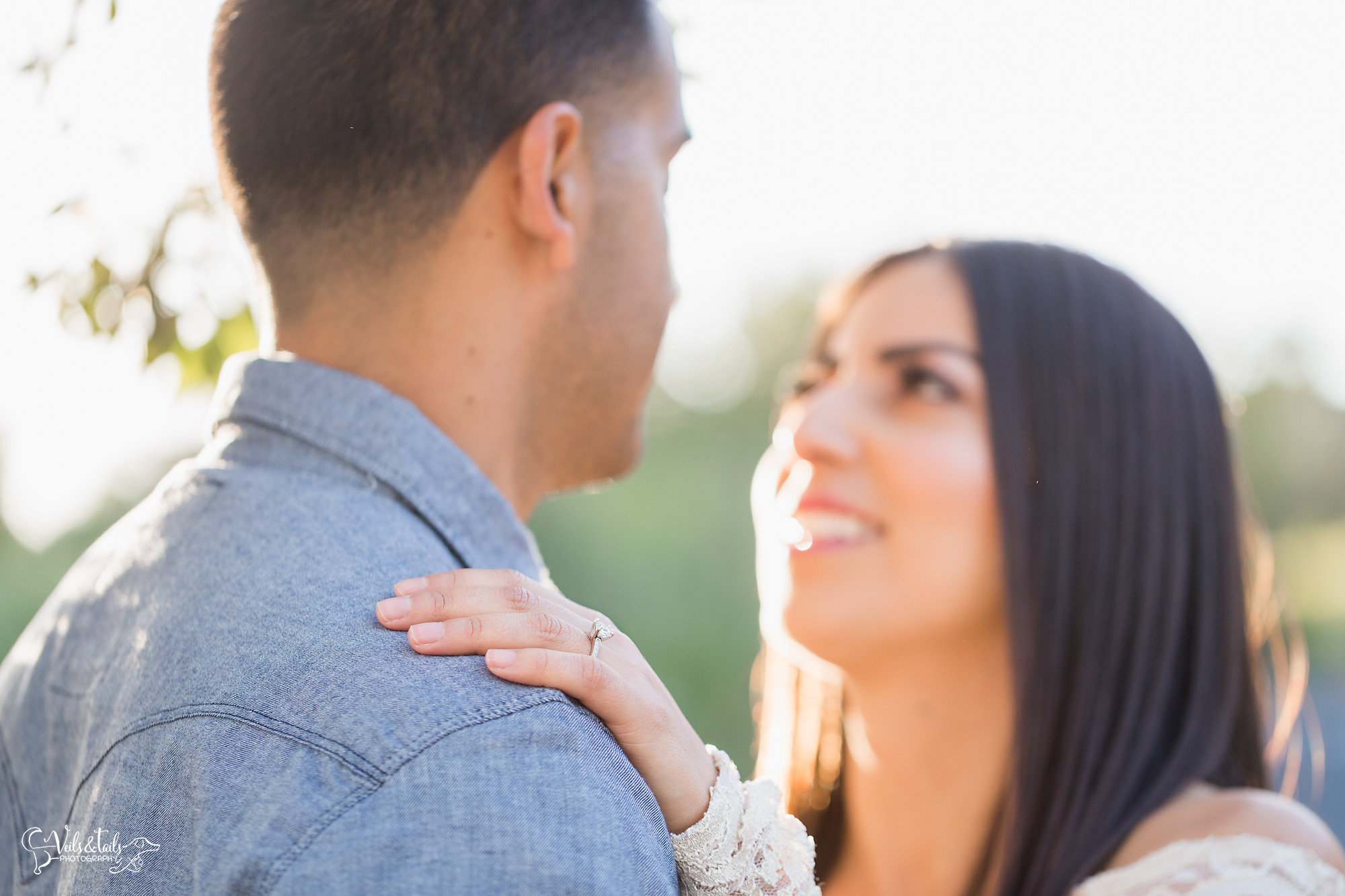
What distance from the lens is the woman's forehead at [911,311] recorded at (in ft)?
9.24

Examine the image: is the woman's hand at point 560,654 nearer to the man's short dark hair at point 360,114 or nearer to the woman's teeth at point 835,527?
the man's short dark hair at point 360,114

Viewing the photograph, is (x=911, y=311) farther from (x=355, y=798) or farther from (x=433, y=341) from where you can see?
(x=355, y=798)

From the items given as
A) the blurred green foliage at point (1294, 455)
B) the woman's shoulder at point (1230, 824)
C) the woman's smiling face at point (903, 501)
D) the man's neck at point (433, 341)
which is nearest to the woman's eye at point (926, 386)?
the woman's smiling face at point (903, 501)

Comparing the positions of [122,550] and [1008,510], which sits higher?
[122,550]

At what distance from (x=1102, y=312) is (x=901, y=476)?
0.71 m

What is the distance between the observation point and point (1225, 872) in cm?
Result: 210

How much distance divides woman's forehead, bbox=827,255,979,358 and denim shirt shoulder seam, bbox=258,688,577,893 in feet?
6.24

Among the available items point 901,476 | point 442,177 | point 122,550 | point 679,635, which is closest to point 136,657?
point 122,550

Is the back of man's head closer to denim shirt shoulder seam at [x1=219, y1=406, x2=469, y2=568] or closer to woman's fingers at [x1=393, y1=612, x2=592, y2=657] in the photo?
denim shirt shoulder seam at [x1=219, y1=406, x2=469, y2=568]

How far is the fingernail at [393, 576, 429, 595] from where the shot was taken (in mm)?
1314

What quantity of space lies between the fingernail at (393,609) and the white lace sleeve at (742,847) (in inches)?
18.5

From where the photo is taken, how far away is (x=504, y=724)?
3.89 feet

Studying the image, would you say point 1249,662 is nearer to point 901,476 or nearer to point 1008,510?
point 1008,510

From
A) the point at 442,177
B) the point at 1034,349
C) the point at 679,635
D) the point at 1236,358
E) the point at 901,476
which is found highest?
the point at 1236,358
